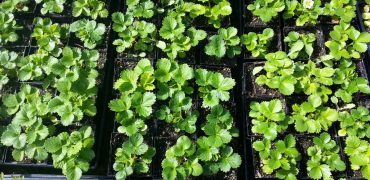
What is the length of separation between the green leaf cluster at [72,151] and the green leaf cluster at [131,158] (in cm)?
14

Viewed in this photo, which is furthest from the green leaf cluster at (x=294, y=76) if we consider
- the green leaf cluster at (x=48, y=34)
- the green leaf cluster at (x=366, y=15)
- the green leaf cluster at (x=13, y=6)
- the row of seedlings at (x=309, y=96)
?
the green leaf cluster at (x=13, y=6)

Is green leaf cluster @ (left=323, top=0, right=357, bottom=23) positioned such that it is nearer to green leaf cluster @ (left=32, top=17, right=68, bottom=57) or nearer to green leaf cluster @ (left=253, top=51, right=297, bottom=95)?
green leaf cluster @ (left=253, top=51, right=297, bottom=95)

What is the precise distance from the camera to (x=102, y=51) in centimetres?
230

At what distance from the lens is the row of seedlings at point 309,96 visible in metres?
1.98

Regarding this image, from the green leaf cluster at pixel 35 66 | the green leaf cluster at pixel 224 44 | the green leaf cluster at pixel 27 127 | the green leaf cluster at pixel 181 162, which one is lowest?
the green leaf cluster at pixel 181 162

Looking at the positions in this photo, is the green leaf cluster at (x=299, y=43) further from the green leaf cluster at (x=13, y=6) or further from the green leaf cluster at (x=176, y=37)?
the green leaf cluster at (x=13, y=6)

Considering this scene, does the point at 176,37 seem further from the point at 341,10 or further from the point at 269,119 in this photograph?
the point at 341,10

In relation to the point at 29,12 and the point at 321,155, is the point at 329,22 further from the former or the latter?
the point at 29,12

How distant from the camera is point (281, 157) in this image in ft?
6.40

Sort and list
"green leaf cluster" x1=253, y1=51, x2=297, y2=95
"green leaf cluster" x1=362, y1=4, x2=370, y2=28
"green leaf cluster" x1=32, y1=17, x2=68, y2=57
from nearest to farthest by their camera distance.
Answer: "green leaf cluster" x1=253, y1=51, x2=297, y2=95, "green leaf cluster" x1=32, y1=17, x2=68, y2=57, "green leaf cluster" x1=362, y1=4, x2=370, y2=28

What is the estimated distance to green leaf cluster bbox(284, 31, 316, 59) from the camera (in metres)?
2.23

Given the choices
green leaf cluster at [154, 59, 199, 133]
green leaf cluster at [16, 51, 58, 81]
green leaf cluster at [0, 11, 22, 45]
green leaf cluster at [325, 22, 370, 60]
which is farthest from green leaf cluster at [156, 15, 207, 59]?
green leaf cluster at [0, 11, 22, 45]

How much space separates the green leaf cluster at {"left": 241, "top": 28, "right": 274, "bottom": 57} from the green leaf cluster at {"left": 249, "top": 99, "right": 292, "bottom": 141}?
0.34 m

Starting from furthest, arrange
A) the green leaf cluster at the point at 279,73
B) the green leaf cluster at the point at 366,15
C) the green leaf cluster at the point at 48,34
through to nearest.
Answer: the green leaf cluster at the point at 366,15
the green leaf cluster at the point at 48,34
the green leaf cluster at the point at 279,73
